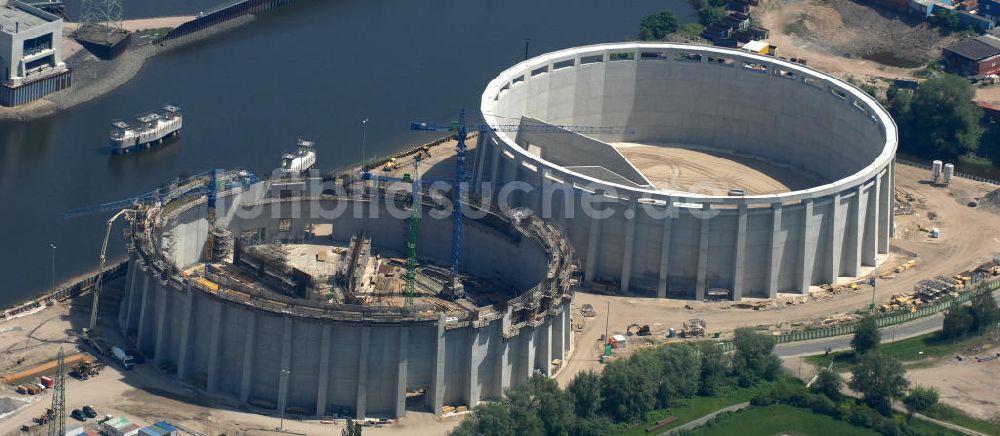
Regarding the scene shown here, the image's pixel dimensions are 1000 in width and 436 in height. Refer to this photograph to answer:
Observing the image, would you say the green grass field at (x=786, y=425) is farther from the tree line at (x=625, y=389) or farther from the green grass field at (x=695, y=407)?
the tree line at (x=625, y=389)

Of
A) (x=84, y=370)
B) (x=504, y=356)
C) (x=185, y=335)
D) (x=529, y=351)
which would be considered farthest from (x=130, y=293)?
(x=529, y=351)

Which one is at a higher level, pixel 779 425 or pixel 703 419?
pixel 779 425

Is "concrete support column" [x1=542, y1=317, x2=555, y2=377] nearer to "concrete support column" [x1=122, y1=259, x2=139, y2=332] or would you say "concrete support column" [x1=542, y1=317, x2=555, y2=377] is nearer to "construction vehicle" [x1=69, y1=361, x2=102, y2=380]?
"concrete support column" [x1=122, y1=259, x2=139, y2=332]

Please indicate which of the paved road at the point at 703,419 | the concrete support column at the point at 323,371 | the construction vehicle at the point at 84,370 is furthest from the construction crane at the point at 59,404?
the paved road at the point at 703,419

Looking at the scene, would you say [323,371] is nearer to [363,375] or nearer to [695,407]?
[363,375]

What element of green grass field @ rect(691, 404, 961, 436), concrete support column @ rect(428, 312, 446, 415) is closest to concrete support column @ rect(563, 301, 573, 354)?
concrete support column @ rect(428, 312, 446, 415)

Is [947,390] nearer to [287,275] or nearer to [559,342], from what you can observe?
[559,342]

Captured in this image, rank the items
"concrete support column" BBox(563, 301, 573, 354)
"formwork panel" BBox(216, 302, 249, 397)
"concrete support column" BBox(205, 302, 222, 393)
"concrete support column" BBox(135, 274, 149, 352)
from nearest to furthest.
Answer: "formwork panel" BBox(216, 302, 249, 397)
"concrete support column" BBox(205, 302, 222, 393)
"concrete support column" BBox(135, 274, 149, 352)
"concrete support column" BBox(563, 301, 573, 354)
